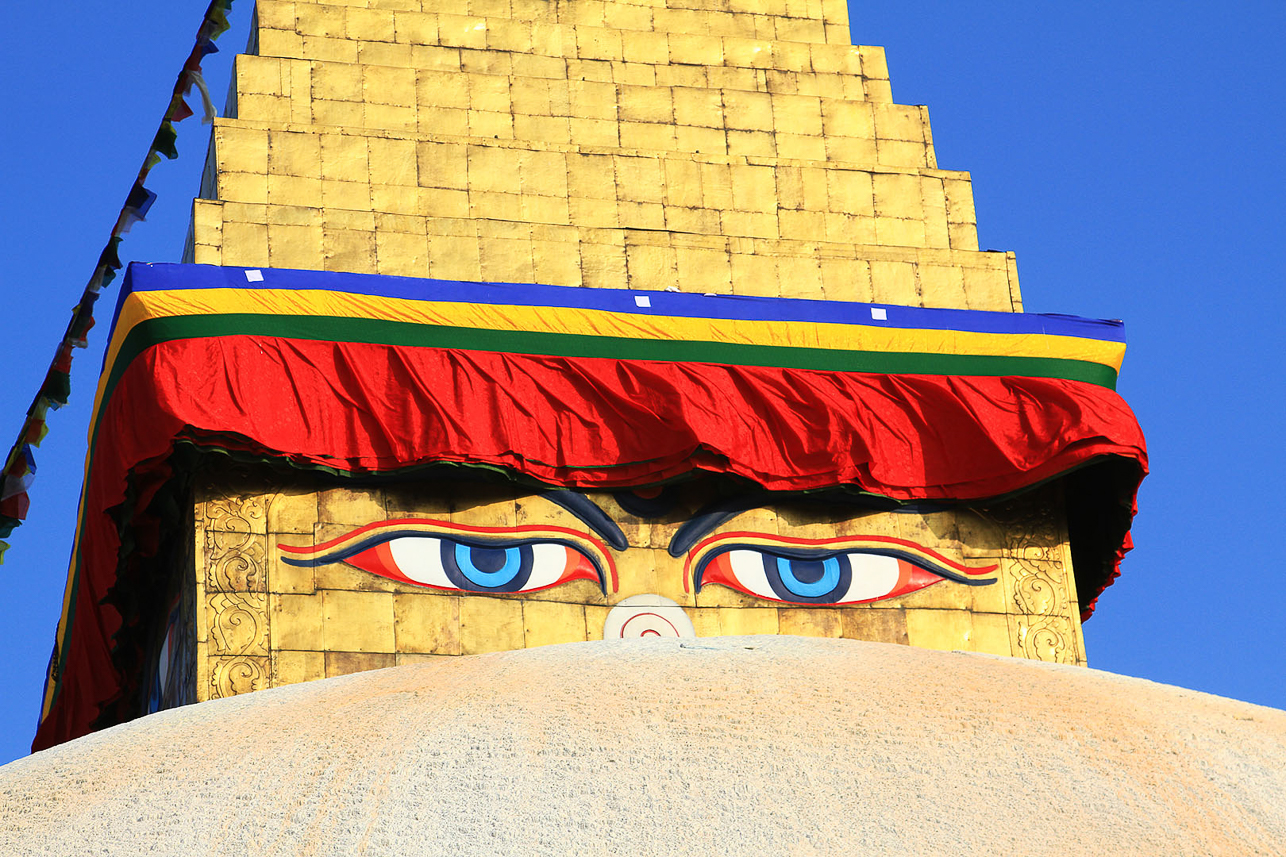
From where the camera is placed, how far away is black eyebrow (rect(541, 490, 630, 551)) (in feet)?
46.9

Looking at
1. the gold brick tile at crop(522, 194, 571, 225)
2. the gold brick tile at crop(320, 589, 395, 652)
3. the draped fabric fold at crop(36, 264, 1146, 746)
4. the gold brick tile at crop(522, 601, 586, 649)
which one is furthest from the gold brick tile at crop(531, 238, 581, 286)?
the gold brick tile at crop(320, 589, 395, 652)

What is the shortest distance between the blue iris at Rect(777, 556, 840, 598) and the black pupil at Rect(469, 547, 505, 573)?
2143mm

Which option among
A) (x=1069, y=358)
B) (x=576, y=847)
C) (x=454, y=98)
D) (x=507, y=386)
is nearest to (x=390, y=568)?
(x=507, y=386)

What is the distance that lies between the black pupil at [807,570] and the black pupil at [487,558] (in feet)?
7.43

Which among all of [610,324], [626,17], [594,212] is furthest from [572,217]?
[626,17]

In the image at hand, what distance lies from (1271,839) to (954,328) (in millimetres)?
8756

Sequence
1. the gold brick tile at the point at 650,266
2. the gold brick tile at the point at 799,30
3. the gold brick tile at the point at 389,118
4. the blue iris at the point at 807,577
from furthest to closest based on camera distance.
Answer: the gold brick tile at the point at 799,30, the gold brick tile at the point at 389,118, the gold brick tile at the point at 650,266, the blue iris at the point at 807,577

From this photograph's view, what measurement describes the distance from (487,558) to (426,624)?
70 cm

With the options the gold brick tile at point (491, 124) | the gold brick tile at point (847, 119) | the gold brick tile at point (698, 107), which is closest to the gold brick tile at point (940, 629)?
the gold brick tile at point (847, 119)

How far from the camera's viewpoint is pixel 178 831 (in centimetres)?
713

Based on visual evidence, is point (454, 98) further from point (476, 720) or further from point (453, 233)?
point (476, 720)

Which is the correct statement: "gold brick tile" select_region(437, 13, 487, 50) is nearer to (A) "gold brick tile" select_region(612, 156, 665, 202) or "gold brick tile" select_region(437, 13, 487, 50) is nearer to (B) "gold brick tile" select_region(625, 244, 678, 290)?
(A) "gold brick tile" select_region(612, 156, 665, 202)

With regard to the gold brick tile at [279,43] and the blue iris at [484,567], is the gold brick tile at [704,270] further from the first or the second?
the gold brick tile at [279,43]

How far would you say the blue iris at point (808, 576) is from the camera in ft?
48.0
